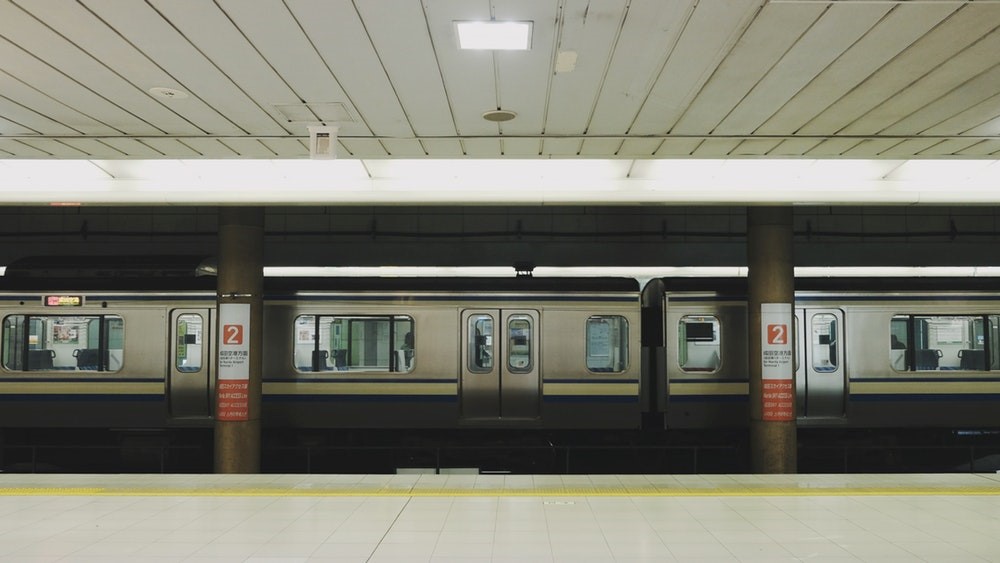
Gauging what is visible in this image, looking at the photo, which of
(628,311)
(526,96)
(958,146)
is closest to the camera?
(526,96)

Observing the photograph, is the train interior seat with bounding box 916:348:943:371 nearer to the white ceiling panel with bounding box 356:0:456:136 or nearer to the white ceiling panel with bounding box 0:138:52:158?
the white ceiling panel with bounding box 356:0:456:136

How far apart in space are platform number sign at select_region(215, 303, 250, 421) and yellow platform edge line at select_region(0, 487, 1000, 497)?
2.48m

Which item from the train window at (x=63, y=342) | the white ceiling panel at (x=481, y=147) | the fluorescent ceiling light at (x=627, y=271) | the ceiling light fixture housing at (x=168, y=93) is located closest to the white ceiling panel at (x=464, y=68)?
the white ceiling panel at (x=481, y=147)

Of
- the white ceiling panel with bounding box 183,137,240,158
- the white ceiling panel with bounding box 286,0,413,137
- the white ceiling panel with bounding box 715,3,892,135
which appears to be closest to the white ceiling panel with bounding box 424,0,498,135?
the white ceiling panel with bounding box 286,0,413,137

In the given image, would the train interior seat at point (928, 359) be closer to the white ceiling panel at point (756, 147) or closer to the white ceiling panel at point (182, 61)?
the white ceiling panel at point (756, 147)

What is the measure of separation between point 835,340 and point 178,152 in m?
7.95

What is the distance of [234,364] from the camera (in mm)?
8867

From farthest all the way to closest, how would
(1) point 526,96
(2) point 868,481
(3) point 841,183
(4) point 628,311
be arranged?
1. (4) point 628,311
2. (3) point 841,183
3. (2) point 868,481
4. (1) point 526,96

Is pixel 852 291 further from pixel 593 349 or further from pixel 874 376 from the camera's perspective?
pixel 593 349

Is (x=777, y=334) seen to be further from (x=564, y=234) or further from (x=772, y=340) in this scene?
(x=564, y=234)

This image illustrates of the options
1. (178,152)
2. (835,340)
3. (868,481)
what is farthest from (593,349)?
(178,152)

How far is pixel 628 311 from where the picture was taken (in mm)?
9672

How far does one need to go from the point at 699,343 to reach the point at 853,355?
194cm

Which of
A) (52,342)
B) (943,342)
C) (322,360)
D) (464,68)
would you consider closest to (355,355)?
(322,360)
